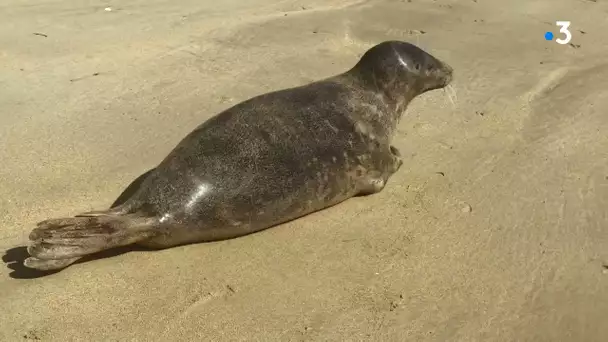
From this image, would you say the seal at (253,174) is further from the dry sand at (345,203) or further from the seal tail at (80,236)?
the dry sand at (345,203)

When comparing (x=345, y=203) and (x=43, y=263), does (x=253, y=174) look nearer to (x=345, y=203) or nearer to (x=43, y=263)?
(x=345, y=203)

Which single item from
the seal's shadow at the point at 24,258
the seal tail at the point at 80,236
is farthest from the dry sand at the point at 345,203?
the seal tail at the point at 80,236

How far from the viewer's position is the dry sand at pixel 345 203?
8.66 ft

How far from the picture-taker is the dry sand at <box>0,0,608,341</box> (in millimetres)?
2641

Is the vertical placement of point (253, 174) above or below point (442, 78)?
above

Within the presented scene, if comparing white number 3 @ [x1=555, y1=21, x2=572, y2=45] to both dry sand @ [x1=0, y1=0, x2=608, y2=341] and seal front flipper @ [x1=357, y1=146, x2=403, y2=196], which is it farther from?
seal front flipper @ [x1=357, y1=146, x2=403, y2=196]

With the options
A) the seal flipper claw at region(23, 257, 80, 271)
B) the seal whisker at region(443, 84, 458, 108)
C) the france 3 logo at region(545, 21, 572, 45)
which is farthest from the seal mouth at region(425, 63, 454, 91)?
the seal flipper claw at region(23, 257, 80, 271)

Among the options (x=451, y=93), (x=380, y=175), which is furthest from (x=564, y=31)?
(x=380, y=175)

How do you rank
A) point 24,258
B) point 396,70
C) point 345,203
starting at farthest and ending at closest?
point 396,70 < point 345,203 < point 24,258

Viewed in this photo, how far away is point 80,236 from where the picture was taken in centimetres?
271

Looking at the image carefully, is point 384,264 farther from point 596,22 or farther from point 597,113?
point 596,22

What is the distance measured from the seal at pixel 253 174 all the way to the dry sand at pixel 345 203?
0.38 feet

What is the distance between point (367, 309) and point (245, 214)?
2.52 ft

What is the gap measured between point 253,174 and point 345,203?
640 millimetres
